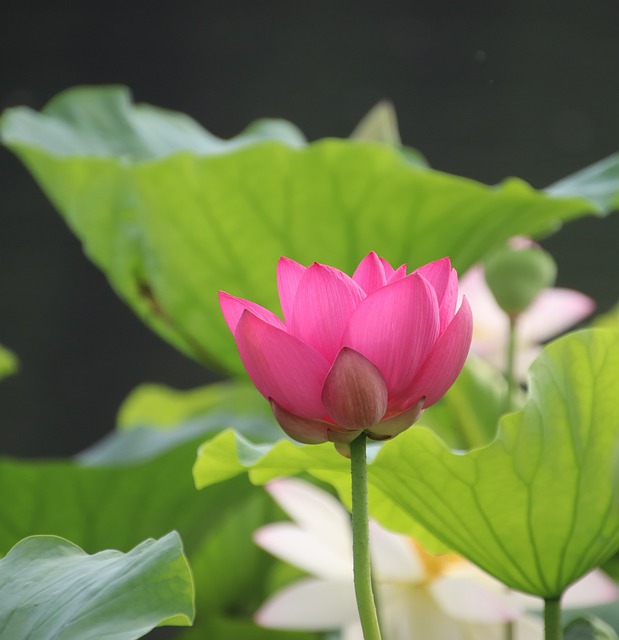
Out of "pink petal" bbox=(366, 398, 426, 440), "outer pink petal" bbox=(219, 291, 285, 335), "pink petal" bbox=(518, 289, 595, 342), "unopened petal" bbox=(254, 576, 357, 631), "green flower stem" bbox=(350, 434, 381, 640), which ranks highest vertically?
"outer pink petal" bbox=(219, 291, 285, 335)

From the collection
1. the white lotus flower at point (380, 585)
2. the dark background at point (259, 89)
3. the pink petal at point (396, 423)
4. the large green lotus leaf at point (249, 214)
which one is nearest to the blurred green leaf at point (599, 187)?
the large green lotus leaf at point (249, 214)

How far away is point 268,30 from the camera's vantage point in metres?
1.87

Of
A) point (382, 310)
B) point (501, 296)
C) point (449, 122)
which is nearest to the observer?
point (382, 310)

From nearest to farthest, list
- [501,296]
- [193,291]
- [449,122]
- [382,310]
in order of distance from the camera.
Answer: [382,310] → [501,296] → [193,291] → [449,122]

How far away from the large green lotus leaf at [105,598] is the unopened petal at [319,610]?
16 cm

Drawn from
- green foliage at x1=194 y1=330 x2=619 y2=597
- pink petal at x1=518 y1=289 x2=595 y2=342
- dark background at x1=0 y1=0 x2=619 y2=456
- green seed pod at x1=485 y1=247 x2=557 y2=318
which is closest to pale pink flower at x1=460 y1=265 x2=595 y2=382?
pink petal at x1=518 y1=289 x2=595 y2=342

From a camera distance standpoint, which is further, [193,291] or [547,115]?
[547,115]

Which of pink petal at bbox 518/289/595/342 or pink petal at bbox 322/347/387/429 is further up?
pink petal at bbox 322/347/387/429

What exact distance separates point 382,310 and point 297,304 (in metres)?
0.02

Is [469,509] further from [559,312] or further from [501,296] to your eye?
[559,312]

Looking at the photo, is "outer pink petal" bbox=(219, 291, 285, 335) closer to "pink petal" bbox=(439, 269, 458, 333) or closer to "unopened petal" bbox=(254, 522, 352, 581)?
"pink petal" bbox=(439, 269, 458, 333)

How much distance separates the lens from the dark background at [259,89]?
183cm

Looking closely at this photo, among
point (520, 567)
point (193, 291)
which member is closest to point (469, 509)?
point (520, 567)

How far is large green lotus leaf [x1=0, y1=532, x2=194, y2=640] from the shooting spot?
0.27 meters
